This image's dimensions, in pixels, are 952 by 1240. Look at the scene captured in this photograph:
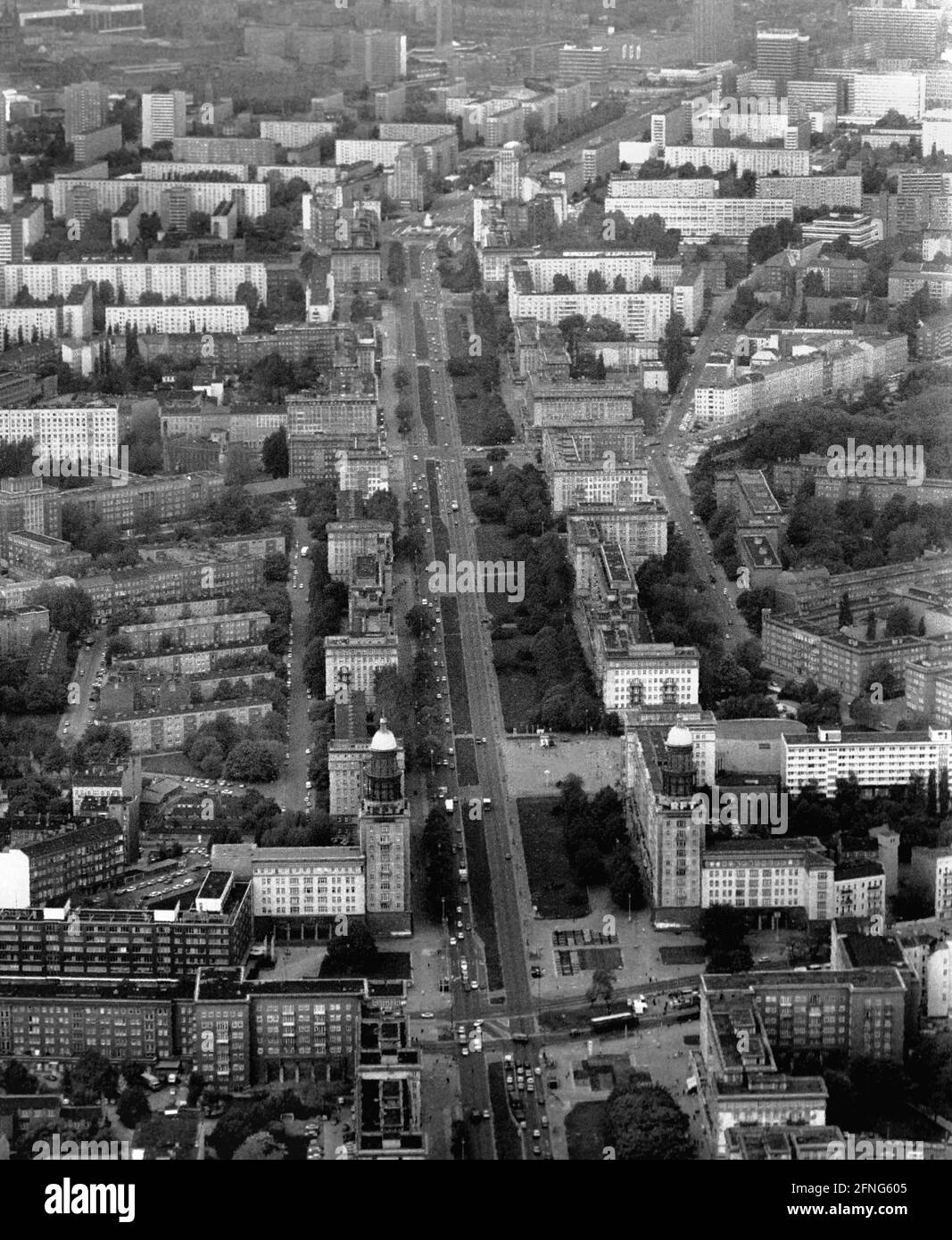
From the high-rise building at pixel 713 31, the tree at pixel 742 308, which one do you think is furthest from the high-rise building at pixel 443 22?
the tree at pixel 742 308

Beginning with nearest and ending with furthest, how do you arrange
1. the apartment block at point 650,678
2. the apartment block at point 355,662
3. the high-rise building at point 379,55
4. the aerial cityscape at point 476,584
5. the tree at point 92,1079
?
the tree at point 92,1079
the aerial cityscape at point 476,584
the apartment block at point 650,678
the apartment block at point 355,662
the high-rise building at point 379,55

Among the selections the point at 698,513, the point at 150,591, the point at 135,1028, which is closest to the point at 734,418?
the point at 698,513

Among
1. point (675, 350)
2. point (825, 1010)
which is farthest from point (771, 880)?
point (675, 350)

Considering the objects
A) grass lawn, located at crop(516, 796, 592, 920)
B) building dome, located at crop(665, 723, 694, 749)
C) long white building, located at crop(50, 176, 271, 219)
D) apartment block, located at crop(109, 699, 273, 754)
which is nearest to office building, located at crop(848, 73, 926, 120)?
long white building, located at crop(50, 176, 271, 219)

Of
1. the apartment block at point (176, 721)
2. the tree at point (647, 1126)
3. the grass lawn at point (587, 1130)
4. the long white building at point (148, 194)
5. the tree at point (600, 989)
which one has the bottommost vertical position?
the long white building at point (148, 194)

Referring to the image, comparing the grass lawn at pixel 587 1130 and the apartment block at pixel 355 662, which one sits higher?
the grass lawn at pixel 587 1130

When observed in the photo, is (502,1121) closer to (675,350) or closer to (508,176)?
(675,350)

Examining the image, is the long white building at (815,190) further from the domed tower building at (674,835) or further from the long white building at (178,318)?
the domed tower building at (674,835)
